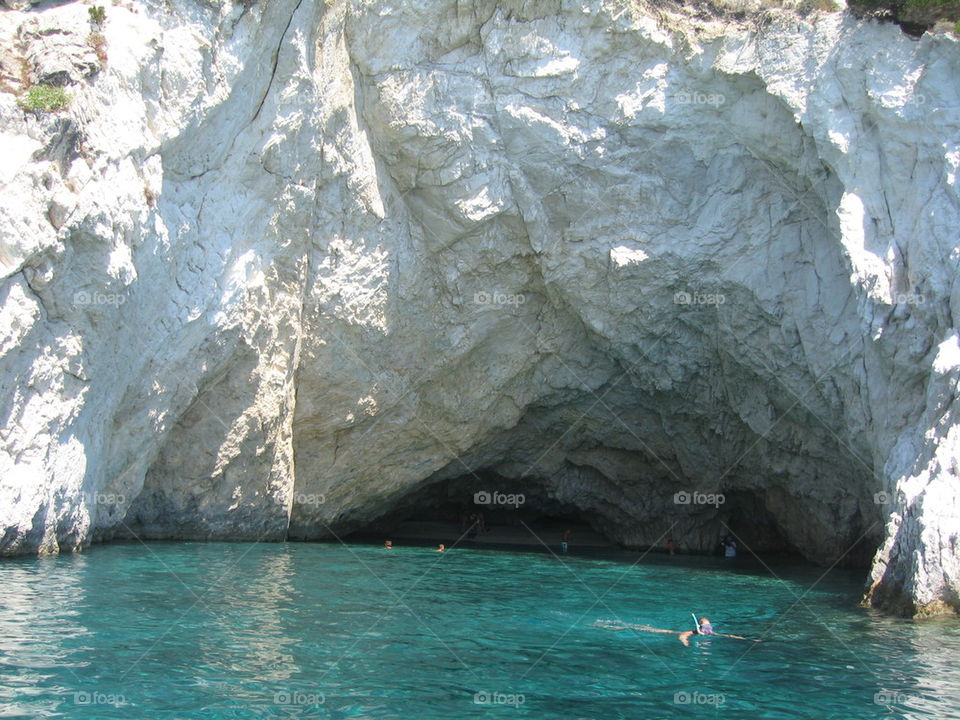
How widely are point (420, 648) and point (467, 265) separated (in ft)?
43.0

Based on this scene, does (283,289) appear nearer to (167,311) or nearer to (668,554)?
(167,311)

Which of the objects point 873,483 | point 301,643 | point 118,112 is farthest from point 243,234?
point 873,483

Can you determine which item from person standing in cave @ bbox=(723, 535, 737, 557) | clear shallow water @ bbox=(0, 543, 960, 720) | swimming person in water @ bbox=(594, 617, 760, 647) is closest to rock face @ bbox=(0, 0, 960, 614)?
person standing in cave @ bbox=(723, 535, 737, 557)

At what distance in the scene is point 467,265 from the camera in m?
24.6

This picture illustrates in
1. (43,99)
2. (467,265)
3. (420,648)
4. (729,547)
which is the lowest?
(729,547)

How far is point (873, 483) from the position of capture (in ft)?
74.9

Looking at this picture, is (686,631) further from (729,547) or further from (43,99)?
(729,547)

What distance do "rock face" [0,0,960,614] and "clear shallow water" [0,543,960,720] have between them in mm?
2605

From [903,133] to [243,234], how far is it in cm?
1412

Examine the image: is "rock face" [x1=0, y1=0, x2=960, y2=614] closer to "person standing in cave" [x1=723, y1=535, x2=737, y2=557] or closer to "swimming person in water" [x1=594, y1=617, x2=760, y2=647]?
"person standing in cave" [x1=723, y1=535, x2=737, y2=557]

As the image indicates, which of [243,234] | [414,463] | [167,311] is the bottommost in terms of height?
[414,463]

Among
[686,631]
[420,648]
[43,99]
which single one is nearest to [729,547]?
[686,631]

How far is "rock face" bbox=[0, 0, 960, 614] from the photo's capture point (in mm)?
17656

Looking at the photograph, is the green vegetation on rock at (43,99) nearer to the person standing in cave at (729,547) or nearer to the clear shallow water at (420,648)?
the clear shallow water at (420,648)
